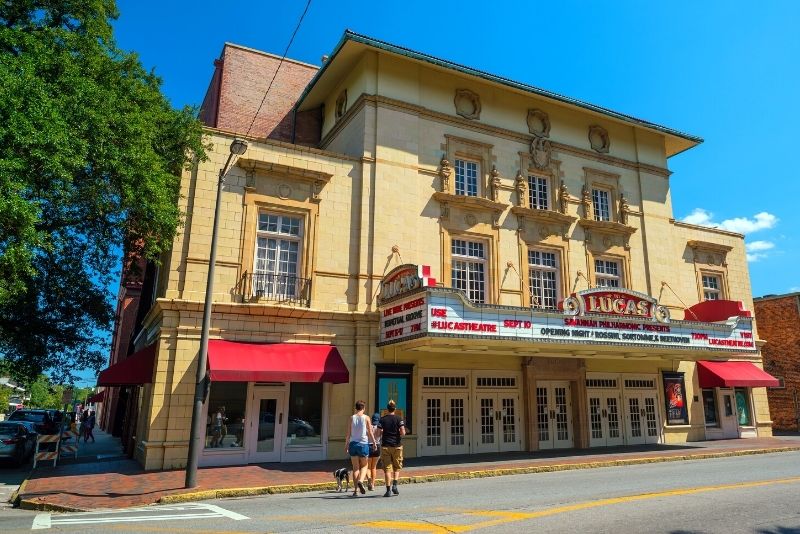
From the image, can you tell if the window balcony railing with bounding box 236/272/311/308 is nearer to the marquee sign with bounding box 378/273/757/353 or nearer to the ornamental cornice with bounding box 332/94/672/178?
the marquee sign with bounding box 378/273/757/353

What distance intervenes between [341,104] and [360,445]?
14.1 meters

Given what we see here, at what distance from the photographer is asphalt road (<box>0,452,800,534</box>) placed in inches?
287

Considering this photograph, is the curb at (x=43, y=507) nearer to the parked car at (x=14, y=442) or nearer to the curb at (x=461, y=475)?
the curb at (x=461, y=475)

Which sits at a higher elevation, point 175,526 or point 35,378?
point 35,378

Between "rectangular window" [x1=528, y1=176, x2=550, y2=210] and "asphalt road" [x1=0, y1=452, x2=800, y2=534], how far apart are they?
11.2 meters

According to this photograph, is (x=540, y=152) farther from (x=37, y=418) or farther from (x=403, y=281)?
(x=37, y=418)

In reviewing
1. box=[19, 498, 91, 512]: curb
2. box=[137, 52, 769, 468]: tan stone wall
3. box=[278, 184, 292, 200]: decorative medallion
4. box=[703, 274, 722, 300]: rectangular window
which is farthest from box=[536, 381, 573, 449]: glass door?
box=[19, 498, 91, 512]: curb

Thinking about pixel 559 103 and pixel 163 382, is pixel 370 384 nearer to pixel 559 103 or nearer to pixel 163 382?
pixel 163 382

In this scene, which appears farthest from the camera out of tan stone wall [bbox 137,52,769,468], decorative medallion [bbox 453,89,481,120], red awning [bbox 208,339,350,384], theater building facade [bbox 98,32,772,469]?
decorative medallion [bbox 453,89,481,120]

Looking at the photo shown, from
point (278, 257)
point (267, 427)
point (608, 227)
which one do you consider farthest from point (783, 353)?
point (267, 427)

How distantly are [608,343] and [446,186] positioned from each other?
24.0 feet

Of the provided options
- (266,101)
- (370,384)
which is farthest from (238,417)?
(266,101)

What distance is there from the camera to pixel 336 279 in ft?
54.9

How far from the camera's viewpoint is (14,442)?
52.8ft
